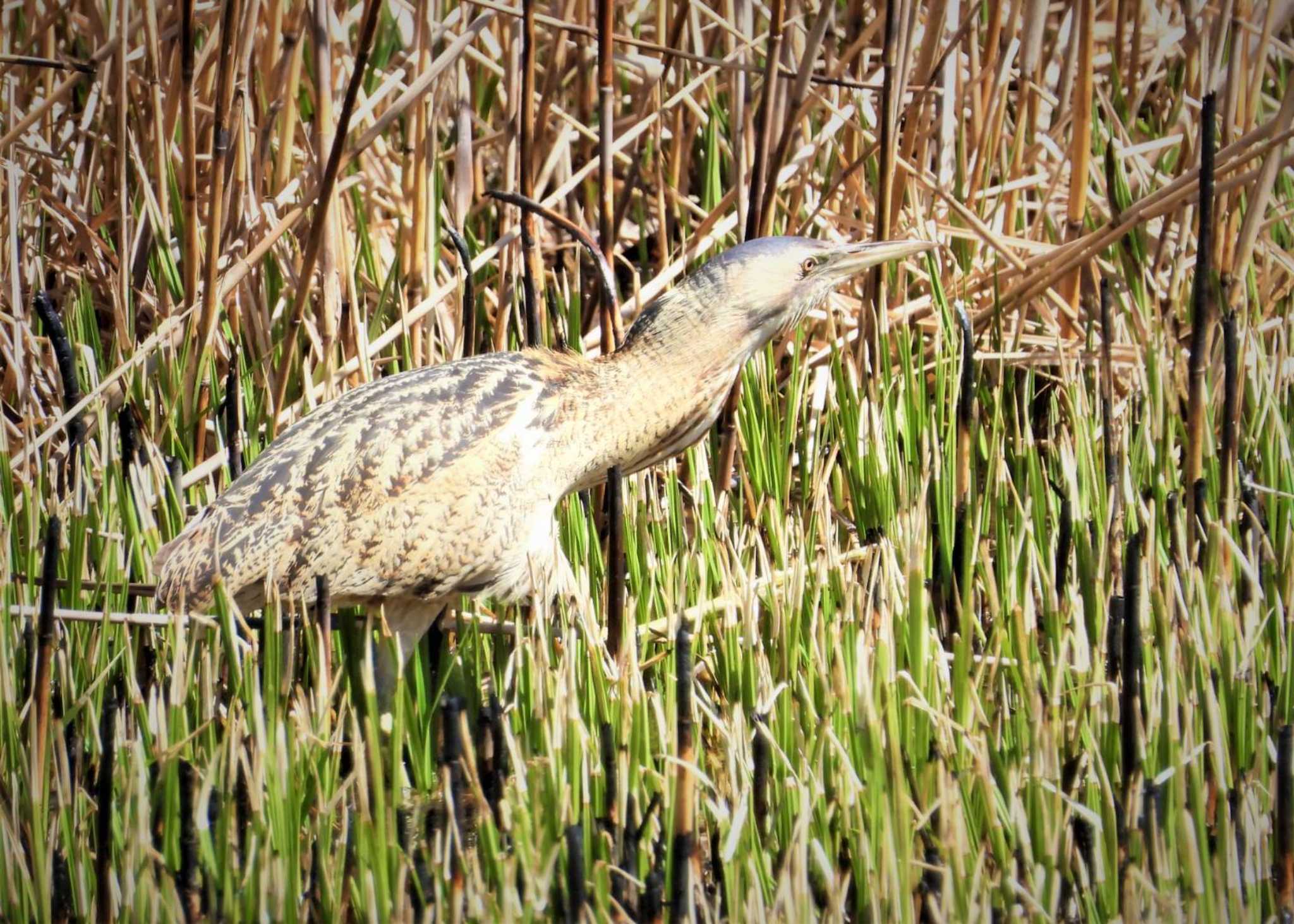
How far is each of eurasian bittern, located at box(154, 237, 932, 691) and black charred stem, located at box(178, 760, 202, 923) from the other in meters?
0.48

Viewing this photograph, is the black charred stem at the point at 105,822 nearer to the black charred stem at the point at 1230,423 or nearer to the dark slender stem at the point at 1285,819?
the dark slender stem at the point at 1285,819

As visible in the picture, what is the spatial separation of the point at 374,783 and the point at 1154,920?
72cm

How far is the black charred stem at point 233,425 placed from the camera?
2203mm

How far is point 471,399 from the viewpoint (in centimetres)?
200

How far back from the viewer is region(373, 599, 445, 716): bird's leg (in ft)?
6.70

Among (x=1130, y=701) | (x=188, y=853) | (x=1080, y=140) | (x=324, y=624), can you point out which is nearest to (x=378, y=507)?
(x=324, y=624)

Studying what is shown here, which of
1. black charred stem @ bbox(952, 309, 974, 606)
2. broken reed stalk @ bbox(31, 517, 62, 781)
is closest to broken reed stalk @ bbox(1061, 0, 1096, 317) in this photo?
black charred stem @ bbox(952, 309, 974, 606)

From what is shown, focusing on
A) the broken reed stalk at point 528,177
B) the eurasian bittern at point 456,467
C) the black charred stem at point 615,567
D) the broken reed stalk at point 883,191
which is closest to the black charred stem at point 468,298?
the broken reed stalk at point 528,177

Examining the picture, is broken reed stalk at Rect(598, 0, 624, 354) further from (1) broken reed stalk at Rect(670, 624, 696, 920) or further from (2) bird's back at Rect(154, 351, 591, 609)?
(1) broken reed stalk at Rect(670, 624, 696, 920)

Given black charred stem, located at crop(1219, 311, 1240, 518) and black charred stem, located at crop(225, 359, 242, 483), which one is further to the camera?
black charred stem, located at crop(225, 359, 242, 483)

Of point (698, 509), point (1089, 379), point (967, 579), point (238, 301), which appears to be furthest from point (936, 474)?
point (238, 301)

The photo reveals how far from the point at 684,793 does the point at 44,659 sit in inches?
27.2

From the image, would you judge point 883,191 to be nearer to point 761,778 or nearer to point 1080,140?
point 1080,140

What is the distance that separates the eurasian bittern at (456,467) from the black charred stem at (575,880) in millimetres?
684
